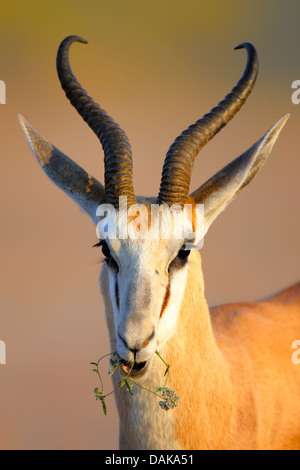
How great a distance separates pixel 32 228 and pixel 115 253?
7.48 meters

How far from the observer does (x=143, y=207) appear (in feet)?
11.1

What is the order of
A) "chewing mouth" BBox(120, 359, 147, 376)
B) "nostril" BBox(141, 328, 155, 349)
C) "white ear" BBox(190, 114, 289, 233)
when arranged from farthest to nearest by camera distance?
"white ear" BBox(190, 114, 289, 233)
"chewing mouth" BBox(120, 359, 147, 376)
"nostril" BBox(141, 328, 155, 349)

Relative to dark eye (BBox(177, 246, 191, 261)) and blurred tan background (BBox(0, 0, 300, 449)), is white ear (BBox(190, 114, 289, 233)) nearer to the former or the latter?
dark eye (BBox(177, 246, 191, 261))

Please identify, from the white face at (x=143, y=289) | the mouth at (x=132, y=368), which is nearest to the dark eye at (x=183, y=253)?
the white face at (x=143, y=289)

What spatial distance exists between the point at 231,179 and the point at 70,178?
106 cm

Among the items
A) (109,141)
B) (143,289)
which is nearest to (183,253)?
(143,289)

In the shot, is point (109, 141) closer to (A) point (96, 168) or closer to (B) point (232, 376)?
(B) point (232, 376)

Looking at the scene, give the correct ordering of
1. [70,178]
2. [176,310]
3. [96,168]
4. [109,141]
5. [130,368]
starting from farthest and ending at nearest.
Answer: [96,168]
[70,178]
[109,141]
[176,310]
[130,368]

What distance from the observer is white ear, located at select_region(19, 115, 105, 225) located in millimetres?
3760

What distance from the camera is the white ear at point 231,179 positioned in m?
3.62

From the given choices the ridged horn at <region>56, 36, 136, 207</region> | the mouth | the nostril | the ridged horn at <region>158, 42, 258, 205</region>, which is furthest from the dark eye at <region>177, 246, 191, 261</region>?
the mouth

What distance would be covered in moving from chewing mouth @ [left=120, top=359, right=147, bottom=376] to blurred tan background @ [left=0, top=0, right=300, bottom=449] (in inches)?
148

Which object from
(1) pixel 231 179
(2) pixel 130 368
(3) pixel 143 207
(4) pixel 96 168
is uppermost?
(4) pixel 96 168
